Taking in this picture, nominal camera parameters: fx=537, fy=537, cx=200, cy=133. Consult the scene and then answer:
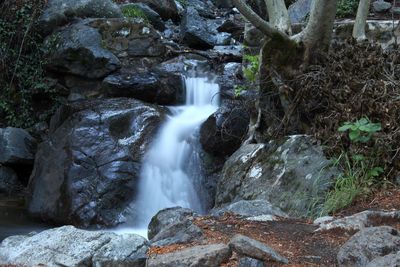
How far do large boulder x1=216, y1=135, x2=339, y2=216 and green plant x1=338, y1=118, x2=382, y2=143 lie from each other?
0.41 meters

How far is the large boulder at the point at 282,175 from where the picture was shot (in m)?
5.59

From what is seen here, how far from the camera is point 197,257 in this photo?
11.0 feet

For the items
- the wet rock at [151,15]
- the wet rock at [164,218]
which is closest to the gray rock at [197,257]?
the wet rock at [164,218]

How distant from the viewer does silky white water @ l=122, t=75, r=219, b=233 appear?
893 centimetres

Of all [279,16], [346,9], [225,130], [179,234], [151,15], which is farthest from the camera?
[151,15]

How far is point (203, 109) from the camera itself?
1055cm

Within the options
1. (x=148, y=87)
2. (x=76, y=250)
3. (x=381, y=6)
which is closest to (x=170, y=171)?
(x=148, y=87)

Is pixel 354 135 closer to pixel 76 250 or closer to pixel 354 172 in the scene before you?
pixel 354 172

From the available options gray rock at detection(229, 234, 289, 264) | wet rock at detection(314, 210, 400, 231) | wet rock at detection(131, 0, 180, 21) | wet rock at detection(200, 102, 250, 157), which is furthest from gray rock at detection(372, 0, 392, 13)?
gray rock at detection(229, 234, 289, 264)

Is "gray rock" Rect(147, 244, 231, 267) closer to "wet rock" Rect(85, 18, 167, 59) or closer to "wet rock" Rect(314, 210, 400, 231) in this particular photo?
"wet rock" Rect(314, 210, 400, 231)

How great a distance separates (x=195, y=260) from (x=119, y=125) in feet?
21.2

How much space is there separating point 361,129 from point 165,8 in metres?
12.0

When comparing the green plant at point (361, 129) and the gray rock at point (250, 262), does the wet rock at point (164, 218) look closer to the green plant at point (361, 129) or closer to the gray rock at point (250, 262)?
the green plant at point (361, 129)

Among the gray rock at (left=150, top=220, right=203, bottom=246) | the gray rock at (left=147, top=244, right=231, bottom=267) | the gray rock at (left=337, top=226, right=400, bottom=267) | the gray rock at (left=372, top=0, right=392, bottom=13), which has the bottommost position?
the gray rock at (left=150, top=220, right=203, bottom=246)
